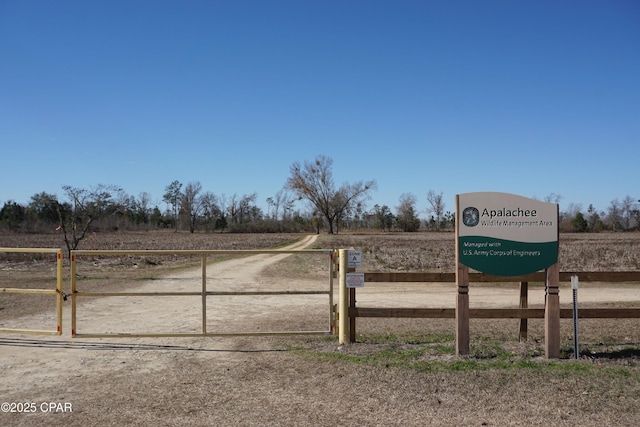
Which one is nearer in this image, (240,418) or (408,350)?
(240,418)

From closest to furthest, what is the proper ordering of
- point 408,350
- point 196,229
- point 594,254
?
point 408,350, point 594,254, point 196,229

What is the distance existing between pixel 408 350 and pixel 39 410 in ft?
16.7

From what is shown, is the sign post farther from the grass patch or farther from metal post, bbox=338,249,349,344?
metal post, bbox=338,249,349,344

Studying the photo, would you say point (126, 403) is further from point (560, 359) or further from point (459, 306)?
point (560, 359)

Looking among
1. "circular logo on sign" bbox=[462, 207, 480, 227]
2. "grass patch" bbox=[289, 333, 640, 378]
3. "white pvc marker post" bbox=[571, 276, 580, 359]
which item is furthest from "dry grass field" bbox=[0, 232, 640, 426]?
"circular logo on sign" bbox=[462, 207, 480, 227]

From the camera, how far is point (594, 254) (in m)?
31.1

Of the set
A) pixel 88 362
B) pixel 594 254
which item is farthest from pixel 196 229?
pixel 88 362

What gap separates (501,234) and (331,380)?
3.43 m

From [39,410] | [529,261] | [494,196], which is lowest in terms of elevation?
[39,410]

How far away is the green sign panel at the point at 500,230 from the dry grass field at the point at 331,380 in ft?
4.64

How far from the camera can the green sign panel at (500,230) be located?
296 inches

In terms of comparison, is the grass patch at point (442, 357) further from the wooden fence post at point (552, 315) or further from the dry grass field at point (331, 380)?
the wooden fence post at point (552, 315)

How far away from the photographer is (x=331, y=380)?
638 centimetres

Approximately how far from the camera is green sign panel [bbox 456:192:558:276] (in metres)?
7.53
